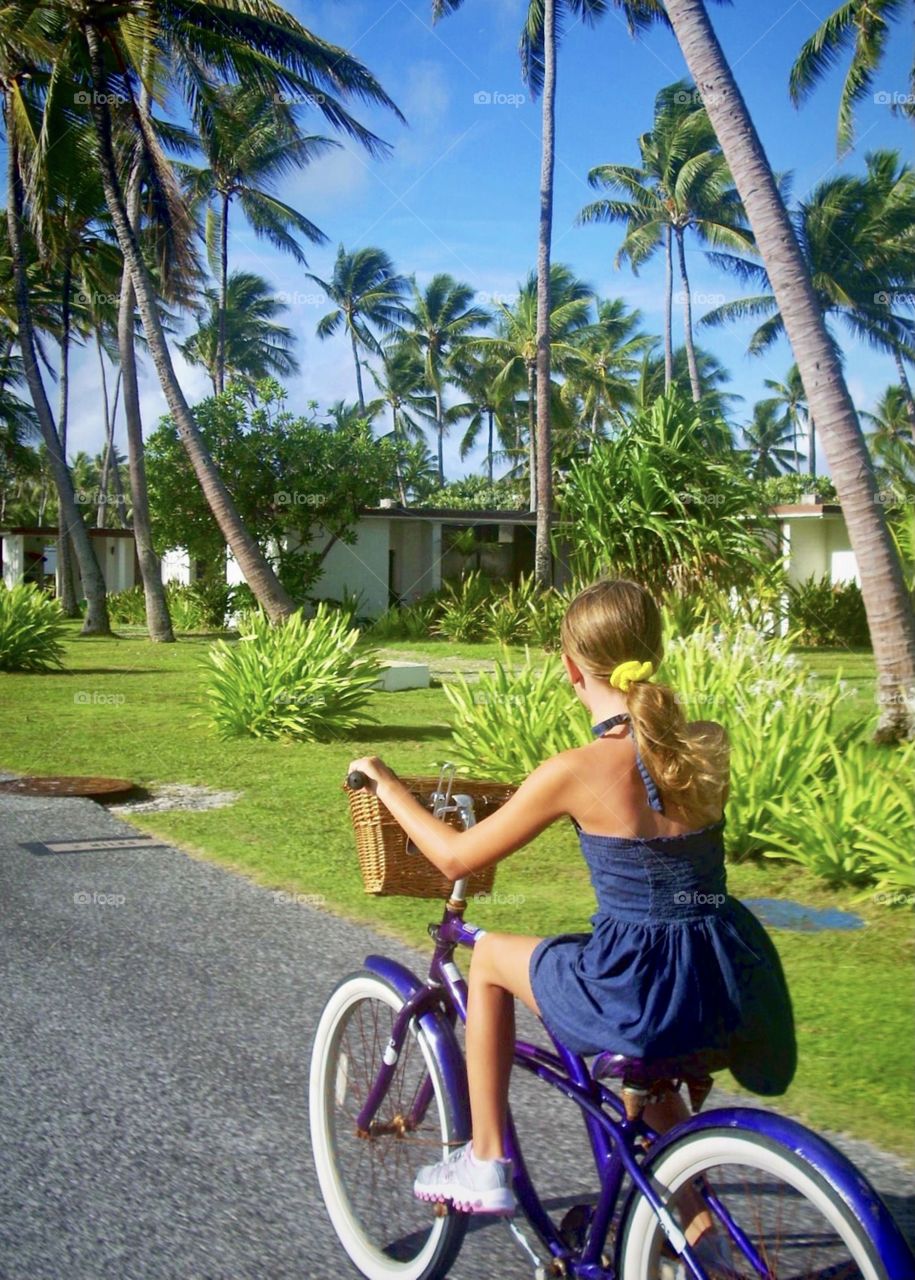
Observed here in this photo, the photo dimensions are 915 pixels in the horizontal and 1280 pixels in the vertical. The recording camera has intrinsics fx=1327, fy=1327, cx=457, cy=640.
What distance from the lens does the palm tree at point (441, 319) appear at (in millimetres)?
61375

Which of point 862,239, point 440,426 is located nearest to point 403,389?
point 440,426

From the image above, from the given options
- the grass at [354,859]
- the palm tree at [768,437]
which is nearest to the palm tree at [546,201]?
the grass at [354,859]

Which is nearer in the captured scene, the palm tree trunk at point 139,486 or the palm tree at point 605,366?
the palm tree trunk at point 139,486

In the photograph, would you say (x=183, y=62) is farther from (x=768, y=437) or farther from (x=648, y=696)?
(x=768, y=437)

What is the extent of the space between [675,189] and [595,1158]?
42.4 m

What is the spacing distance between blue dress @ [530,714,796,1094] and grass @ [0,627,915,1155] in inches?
62.7

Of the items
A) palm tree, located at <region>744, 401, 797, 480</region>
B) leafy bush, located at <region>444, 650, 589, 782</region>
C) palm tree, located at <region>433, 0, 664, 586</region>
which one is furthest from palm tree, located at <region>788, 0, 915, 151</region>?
palm tree, located at <region>744, 401, 797, 480</region>

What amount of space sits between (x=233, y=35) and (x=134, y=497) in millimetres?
10663

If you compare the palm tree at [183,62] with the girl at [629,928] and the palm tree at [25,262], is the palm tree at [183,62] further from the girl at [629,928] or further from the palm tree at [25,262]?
the girl at [629,928]

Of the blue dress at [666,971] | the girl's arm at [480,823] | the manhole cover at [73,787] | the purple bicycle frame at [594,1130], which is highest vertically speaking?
the girl's arm at [480,823]

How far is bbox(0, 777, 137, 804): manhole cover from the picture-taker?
10.2m

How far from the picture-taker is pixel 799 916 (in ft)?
21.7

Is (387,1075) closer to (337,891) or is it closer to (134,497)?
(337,891)

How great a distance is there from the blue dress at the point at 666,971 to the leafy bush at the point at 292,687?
11.0 m
